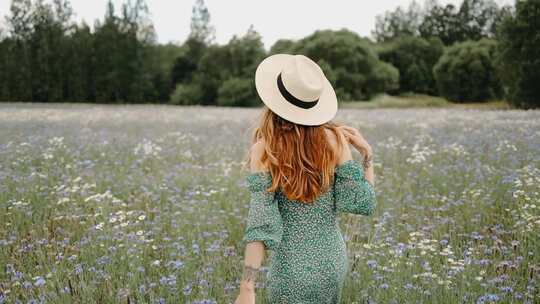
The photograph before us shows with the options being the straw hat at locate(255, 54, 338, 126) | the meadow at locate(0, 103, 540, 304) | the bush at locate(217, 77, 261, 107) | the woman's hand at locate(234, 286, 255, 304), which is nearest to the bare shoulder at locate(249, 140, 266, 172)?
the straw hat at locate(255, 54, 338, 126)

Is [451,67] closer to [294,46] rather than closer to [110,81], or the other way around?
[294,46]

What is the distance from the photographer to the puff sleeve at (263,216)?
221cm

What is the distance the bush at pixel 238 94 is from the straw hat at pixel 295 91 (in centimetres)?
4256

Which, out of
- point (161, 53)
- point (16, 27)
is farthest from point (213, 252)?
point (161, 53)

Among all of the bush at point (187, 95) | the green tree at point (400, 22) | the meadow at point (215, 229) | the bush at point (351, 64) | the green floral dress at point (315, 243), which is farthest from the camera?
the green tree at point (400, 22)

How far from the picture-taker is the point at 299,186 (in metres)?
2.25

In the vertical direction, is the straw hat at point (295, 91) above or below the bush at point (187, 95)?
below

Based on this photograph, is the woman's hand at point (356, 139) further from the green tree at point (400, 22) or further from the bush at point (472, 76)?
the green tree at point (400, 22)

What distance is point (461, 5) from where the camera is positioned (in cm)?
6450

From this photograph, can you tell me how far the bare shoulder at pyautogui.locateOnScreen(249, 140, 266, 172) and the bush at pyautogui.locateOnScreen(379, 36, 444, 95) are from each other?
178 ft

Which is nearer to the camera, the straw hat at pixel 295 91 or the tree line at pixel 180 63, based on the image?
the straw hat at pixel 295 91

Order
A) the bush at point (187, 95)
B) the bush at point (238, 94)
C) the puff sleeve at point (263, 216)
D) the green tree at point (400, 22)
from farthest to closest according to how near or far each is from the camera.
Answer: the green tree at point (400, 22)
the bush at point (187, 95)
the bush at point (238, 94)
the puff sleeve at point (263, 216)

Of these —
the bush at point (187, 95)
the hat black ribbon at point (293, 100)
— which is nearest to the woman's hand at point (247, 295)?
the hat black ribbon at point (293, 100)

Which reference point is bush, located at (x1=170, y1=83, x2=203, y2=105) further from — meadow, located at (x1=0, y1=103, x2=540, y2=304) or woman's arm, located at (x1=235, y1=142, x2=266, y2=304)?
woman's arm, located at (x1=235, y1=142, x2=266, y2=304)
